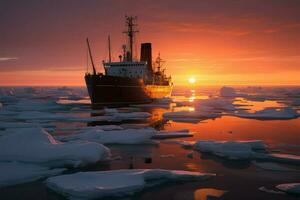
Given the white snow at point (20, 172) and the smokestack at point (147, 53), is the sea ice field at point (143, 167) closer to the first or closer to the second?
the white snow at point (20, 172)

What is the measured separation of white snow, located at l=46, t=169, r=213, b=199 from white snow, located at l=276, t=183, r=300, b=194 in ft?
5.46

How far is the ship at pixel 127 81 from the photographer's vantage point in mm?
34344

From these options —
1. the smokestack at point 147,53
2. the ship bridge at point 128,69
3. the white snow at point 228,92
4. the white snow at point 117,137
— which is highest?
the smokestack at point 147,53

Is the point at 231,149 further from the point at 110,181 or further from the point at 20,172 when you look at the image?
the point at 20,172

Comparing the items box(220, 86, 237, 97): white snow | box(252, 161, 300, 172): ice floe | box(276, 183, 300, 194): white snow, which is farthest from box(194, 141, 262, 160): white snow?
box(220, 86, 237, 97): white snow

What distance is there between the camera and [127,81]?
3519 centimetres

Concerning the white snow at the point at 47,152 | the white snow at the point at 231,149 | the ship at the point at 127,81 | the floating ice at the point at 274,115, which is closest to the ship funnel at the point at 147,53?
the ship at the point at 127,81

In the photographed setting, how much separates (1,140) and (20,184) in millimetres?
2908

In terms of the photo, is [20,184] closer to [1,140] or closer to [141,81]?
[1,140]

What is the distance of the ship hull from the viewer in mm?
33969

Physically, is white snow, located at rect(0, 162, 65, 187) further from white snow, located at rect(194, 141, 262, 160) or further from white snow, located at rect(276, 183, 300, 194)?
white snow, located at rect(276, 183, 300, 194)

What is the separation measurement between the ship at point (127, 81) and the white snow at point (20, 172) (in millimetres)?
25638

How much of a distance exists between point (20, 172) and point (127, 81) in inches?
1090

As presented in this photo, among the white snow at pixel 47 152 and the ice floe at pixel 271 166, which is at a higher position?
the white snow at pixel 47 152
